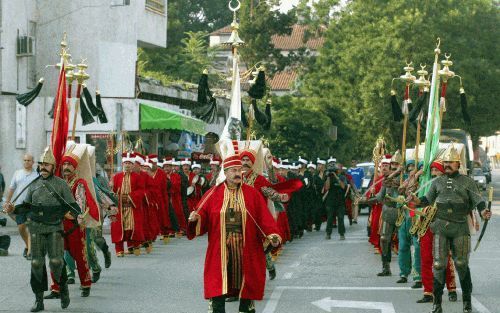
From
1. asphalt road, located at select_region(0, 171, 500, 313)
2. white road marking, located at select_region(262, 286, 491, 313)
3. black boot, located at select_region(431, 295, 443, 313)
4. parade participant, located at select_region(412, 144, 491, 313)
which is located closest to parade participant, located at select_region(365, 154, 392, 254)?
asphalt road, located at select_region(0, 171, 500, 313)

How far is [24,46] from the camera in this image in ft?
119

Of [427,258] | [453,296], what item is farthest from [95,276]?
[453,296]

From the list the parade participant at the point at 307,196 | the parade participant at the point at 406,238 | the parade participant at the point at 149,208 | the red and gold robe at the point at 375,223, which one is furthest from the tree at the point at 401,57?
the parade participant at the point at 406,238

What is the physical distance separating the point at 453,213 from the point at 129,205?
10.2 meters

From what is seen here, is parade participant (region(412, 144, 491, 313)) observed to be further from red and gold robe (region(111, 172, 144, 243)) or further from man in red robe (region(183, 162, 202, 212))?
man in red robe (region(183, 162, 202, 212))

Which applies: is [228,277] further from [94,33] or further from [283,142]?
[283,142]

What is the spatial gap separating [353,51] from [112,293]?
48116mm

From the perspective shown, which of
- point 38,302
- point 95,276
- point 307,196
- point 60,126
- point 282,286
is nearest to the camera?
point 38,302

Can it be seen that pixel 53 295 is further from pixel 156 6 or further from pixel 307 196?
pixel 156 6

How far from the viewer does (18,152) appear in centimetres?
3459

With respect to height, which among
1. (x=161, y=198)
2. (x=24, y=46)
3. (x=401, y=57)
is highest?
(x=401, y=57)

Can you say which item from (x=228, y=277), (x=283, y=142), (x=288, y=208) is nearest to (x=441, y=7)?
(x=283, y=142)

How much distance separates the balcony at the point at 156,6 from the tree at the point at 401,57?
51.1ft

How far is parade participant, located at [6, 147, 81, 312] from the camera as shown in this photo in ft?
46.1
